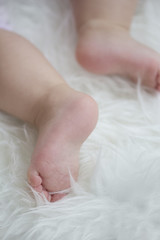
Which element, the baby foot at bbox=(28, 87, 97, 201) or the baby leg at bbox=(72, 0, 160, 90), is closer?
the baby foot at bbox=(28, 87, 97, 201)

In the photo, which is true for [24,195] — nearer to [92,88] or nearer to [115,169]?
[115,169]

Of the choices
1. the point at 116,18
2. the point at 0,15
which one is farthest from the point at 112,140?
the point at 0,15

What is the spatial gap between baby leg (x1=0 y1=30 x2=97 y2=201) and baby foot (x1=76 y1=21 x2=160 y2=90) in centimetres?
Answer: 10

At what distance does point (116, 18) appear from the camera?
761 millimetres

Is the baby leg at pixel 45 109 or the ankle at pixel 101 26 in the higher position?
the ankle at pixel 101 26

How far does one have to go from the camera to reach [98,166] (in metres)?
0.56

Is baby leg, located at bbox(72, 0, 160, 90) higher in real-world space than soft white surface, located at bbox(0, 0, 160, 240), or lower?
higher

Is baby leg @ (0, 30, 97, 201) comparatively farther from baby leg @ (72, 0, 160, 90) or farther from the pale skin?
baby leg @ (72, 0, 160, 90)

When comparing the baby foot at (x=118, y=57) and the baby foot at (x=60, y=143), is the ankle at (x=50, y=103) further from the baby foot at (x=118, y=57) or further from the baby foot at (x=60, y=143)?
the baby foot at (x=118, y=57)

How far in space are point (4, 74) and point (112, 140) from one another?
0.79ft

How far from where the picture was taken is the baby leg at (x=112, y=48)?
698 mm

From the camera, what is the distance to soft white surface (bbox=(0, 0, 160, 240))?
0.50 metres

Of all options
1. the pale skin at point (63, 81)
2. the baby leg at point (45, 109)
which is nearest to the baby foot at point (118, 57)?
the pale skin at point (63, 81)

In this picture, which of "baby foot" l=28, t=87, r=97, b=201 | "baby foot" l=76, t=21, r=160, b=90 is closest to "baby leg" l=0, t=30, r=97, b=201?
"baby foot" l=28, t=87, r=97, b=201
